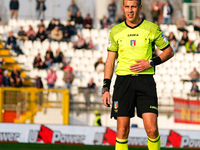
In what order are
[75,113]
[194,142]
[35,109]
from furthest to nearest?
[75,113] < [35,109] < [194,142]

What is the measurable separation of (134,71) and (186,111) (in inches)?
541

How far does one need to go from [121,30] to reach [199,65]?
1824 centimetres

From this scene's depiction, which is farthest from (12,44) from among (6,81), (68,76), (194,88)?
(194,88)

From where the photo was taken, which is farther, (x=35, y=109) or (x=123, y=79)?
(x=35, y=109)

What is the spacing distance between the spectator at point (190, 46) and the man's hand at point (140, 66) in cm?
1848

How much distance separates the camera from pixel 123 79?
7543mm

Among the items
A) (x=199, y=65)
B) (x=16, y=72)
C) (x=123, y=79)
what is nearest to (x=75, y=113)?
(x=16, y=72)

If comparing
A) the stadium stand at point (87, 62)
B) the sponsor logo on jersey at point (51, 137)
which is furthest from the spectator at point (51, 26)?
the sponsor logo on jersey at point (51, 137)

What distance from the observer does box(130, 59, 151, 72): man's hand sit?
7.39 metres

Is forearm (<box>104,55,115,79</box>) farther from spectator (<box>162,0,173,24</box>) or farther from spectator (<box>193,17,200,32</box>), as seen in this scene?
spectator (<box>193,17,200,32</box>)

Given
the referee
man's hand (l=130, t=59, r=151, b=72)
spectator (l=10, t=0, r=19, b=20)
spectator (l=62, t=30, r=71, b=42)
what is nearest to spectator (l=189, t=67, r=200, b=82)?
spectator (l=62, t=30, r=71, b=42)

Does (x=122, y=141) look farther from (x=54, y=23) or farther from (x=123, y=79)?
(x=54, y=23)

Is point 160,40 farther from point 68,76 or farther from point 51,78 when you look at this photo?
point 68,76

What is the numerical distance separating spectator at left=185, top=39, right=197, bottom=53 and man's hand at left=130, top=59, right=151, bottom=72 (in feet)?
60.6
